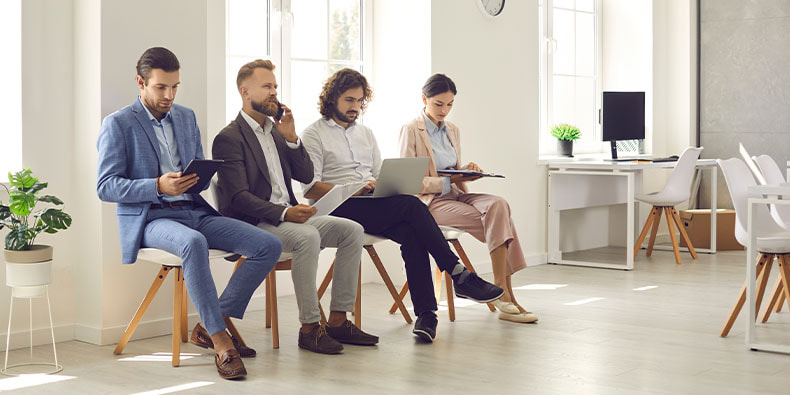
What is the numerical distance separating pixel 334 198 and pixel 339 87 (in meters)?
0.67

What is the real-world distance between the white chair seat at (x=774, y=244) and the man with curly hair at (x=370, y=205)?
1134mm

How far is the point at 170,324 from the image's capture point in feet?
14.2

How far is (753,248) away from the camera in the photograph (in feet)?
12.6

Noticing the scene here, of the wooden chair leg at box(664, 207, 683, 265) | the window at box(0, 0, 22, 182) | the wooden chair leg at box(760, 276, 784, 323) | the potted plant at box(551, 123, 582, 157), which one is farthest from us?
the potted plant at box(551, 123, 582, 157)

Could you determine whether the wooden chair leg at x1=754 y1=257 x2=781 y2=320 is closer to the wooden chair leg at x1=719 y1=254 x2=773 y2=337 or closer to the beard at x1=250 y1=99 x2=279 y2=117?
the wooden chair leg at x1=719 y1=254 x2=773 y2=337

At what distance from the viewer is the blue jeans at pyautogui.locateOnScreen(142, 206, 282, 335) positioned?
11.6 ft

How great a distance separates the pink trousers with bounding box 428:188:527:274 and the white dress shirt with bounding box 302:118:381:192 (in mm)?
446

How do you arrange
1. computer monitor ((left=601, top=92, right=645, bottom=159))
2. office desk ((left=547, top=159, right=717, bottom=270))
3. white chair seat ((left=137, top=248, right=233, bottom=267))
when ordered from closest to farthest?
white chair seat ((left=137, top=248, right=233, bottom=267)) → office desk ((left=547, top=159, right=717, bottom=270)) → computer monitor ((left=601, top=92, right=645, bottom=159))

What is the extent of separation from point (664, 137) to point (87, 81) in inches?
218

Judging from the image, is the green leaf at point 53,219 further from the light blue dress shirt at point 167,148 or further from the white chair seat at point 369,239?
the white chair seat at point 369,239

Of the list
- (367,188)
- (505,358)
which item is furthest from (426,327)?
(367,188)

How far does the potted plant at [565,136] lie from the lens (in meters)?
7.09

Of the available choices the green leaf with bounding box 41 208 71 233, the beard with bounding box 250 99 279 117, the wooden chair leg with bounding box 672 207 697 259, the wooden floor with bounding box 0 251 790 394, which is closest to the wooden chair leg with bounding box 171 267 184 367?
the wooden floor with bounding box 0 251 790 394

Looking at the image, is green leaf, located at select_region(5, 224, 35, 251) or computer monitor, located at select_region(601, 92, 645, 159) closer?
green leaf, located at select_region(5, 224, 35, 251)
